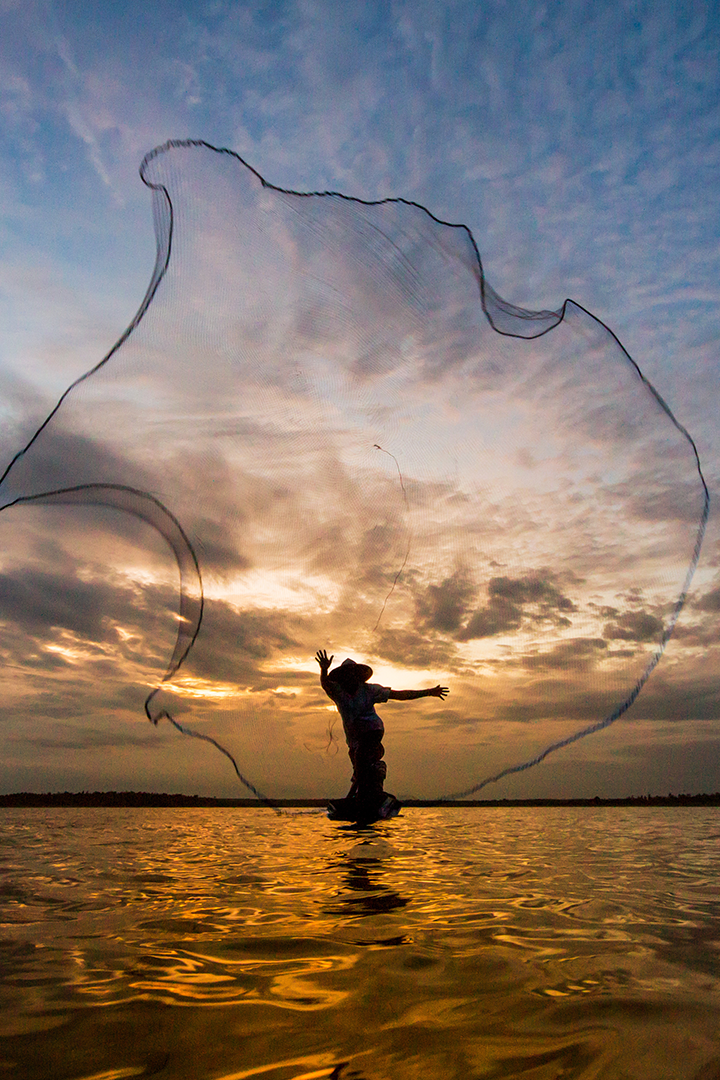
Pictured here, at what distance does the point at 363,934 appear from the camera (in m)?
5.41

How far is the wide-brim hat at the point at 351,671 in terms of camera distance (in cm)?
1203

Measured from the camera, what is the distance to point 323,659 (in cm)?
1001

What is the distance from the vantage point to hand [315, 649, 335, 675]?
9.63 meters

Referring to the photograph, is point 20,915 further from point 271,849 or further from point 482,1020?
point 271,849

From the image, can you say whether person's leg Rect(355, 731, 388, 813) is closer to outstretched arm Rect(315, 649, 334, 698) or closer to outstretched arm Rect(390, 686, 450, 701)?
outstretched arm Rect(390, 686, 450, 701)

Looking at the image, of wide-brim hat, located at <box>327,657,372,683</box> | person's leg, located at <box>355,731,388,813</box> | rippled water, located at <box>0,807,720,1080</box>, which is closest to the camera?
rippled water, located at <box>0,807,720,1080</box>

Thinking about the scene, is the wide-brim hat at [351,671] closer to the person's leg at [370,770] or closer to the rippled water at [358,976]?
the person's leg at [370,770]

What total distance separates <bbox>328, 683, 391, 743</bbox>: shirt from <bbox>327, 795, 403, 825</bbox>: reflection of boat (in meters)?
1.55

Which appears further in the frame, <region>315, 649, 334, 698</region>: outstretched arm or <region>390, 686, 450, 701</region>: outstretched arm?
<region>390, 686, 450, 701</region>: outstretched arm

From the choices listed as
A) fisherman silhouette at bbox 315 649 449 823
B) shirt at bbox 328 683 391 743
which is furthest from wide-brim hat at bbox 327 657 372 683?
shirt at bbox 328 683 391 743

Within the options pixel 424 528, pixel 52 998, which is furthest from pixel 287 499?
pixel 52 998

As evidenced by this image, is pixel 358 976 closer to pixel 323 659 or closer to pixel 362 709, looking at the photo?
pixel 323 659

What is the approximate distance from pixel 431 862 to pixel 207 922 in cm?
545

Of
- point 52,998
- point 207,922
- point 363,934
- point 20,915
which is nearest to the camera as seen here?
point 52,998
